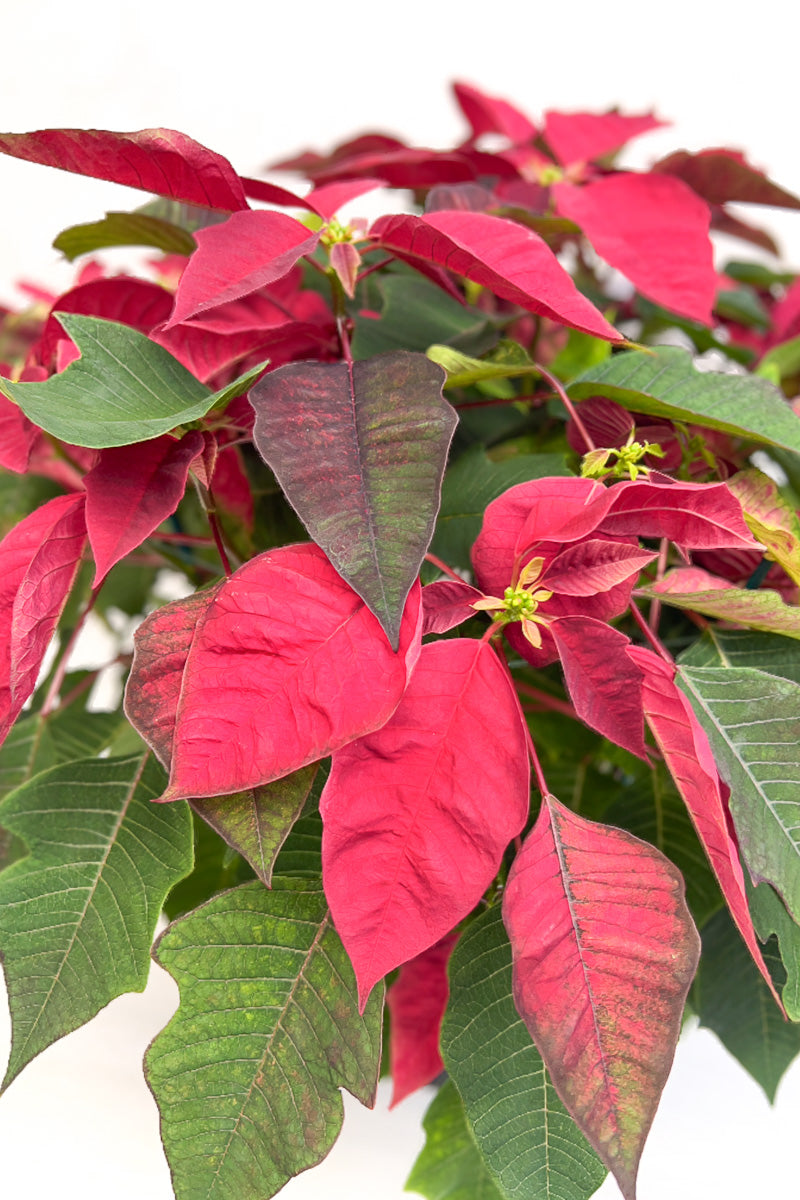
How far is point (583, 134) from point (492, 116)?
3.6 inches

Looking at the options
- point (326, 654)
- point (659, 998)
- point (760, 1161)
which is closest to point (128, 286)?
point (326, 654)

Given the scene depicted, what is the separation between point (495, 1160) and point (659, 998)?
3.4 inches

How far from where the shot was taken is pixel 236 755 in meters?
0.25

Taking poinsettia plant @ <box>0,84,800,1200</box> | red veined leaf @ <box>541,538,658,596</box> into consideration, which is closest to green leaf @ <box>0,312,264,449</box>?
poinsettia plant @ <box>0,84,800,1200</box>

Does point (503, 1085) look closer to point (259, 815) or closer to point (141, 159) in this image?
point (259, 815)

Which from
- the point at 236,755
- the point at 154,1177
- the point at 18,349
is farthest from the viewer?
the point at 18,349

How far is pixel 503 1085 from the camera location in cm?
31

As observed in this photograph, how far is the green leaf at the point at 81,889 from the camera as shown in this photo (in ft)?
0.98

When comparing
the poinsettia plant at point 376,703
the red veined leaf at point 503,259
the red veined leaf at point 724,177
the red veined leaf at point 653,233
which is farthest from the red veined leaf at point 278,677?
the red veined leaf at point 724,177

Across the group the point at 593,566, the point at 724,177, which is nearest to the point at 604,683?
the point at 593,566

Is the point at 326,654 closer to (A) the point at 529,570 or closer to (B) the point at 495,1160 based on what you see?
(A) the point at 529,570

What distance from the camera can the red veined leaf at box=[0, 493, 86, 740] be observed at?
11.0 inches

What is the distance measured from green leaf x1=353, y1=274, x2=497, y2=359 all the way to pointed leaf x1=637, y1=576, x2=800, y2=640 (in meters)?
0.16

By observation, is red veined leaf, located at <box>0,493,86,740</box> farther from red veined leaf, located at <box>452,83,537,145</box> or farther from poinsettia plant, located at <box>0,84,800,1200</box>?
red veined leaf, located at <box>452,83,537,145</box>
